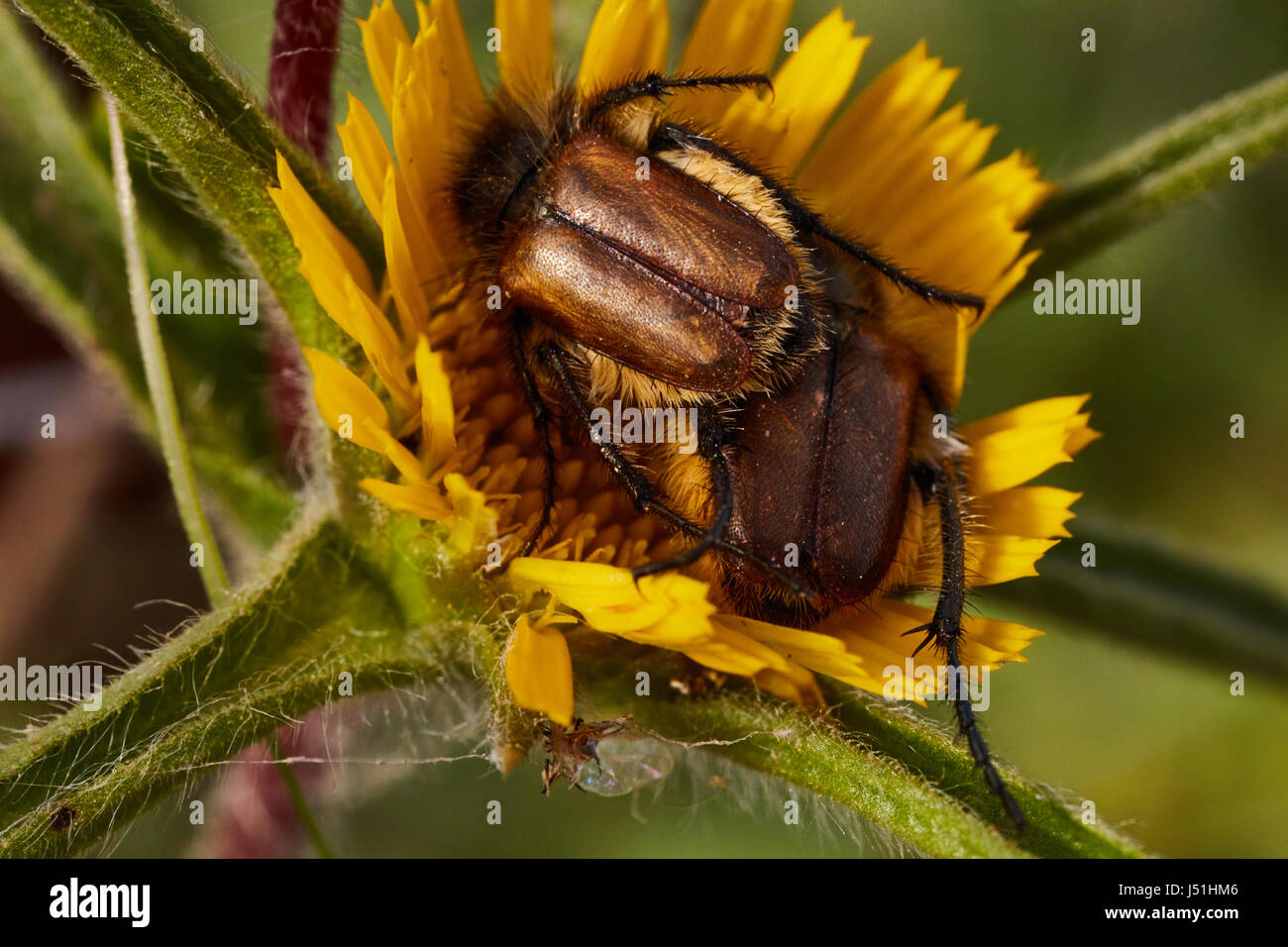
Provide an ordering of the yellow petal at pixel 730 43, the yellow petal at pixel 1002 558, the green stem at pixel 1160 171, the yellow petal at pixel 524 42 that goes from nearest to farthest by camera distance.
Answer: the yellow petal at pixel 1002 558 < the green stem at pixel 1160 171 < the yellow petal at pixel 524 42 < the yellow petal at pixel 730 43

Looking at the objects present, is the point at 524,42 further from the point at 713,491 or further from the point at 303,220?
the point at 713,491

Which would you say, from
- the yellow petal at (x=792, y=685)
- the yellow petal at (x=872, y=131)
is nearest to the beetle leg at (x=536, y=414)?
the yellow petal at (x=792, y=685)

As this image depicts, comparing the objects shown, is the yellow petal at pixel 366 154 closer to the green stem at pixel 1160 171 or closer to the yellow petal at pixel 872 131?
the yellow petal at pixel 872 131

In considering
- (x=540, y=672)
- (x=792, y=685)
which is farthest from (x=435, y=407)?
(x=792, y=685)

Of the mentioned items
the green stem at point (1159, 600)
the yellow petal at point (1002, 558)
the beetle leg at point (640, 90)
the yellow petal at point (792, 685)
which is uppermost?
the beetle leg at point (640, 90)

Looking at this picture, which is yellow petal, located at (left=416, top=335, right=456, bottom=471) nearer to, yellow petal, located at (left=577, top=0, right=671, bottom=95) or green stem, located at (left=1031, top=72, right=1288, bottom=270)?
yellow petal, located at (left=577, top=0, right=671, bottom=95)
